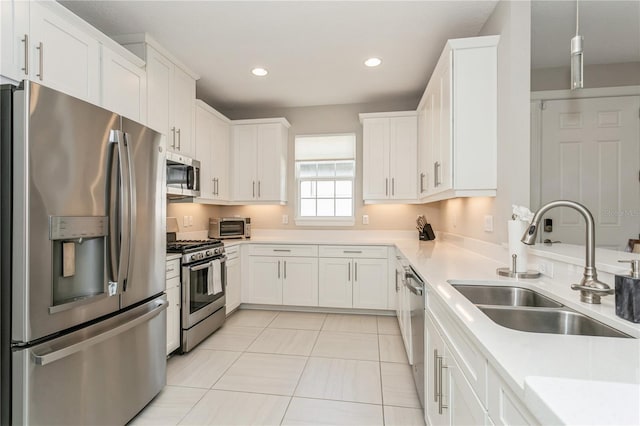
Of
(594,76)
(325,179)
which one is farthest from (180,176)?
(594,76)

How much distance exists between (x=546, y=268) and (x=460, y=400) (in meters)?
1.03

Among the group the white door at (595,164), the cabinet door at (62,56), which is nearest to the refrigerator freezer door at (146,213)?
the cabinet door at (62,56)

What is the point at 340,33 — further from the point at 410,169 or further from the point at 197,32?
the point at 410,169

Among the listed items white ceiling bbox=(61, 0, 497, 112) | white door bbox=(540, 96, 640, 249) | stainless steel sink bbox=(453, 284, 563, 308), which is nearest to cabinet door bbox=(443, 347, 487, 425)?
stainless steel sink bbox=(453, 284, 563, 308)

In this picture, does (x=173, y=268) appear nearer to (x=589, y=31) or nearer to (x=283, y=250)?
(x=283, y=250)

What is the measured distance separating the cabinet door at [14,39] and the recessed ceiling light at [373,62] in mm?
2519

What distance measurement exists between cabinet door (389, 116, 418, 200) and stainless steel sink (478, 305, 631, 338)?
106 inches

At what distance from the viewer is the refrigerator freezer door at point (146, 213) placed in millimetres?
1795

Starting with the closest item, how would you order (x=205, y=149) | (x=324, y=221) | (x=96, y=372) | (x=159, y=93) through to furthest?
(x=96, y=372), (x=159, y=93), (x=205, y=149), (x=324, y=221)

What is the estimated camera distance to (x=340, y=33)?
258 centimetres

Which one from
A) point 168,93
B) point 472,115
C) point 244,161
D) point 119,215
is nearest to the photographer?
point 119,215

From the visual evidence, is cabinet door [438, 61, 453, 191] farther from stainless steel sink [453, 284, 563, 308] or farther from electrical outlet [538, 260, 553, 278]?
stainless steel sink [453, 284, 563, 308]

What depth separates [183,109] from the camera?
3.09m

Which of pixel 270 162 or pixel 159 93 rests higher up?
pixel 159 93
